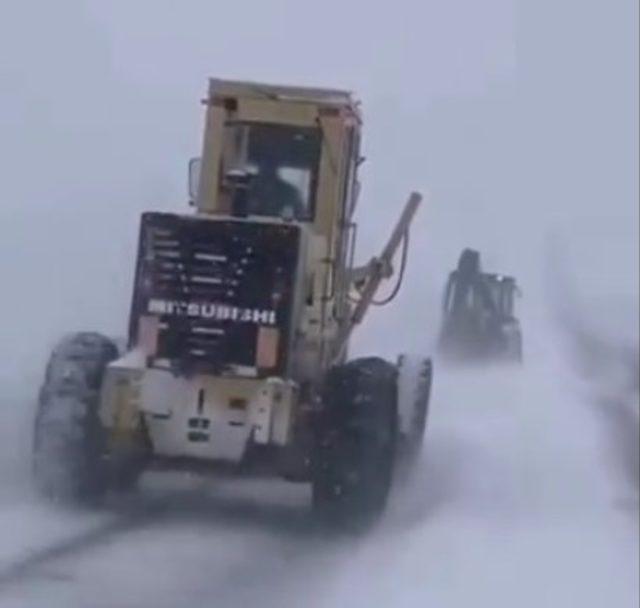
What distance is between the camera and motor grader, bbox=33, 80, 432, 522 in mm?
15000

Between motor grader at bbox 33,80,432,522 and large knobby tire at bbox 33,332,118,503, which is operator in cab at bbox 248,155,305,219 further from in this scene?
large knobby tire at bbox 33,332,118,503

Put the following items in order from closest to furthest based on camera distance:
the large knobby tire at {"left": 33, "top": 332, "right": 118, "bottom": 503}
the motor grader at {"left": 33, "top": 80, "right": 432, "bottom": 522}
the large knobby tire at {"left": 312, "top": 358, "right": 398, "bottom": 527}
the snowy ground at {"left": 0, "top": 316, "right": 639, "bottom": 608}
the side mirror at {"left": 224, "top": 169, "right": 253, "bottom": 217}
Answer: the snowy ground at {"left": 0, "top": 316, "right": 639, "bottom": 608}
the motor grader at {"left": 33, "top": 80, "right": 432, "bottom": 522}
the large knobby tire at {"left": 312, "top": 358, "right": 398, "bottom": 527}
the large knobby tire at {"left": 33, "top": 332, "right": 118, "bottom": 503}
the side mirror at {"left": 224, "top": 169, "right": 253, "bottom": 217}

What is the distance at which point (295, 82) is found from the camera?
111 ft

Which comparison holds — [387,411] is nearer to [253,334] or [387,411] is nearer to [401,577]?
[253,334]

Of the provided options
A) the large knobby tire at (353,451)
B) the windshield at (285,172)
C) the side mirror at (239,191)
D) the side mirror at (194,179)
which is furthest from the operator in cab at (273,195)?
the large knobby tire at (353,451)

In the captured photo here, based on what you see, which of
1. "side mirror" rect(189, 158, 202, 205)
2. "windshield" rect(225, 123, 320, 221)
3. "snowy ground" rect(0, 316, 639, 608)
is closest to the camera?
"snowy ground" rect(0, 316, 639, 608)

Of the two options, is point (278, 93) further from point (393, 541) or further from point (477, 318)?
point (477, 318)

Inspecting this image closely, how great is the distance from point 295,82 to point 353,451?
18966mm

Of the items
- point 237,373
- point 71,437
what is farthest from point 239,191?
point 71,437

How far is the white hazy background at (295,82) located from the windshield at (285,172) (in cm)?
230

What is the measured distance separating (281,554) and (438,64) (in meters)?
28.0

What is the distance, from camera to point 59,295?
2717 cm

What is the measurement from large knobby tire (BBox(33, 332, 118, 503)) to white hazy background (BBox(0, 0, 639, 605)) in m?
0.74

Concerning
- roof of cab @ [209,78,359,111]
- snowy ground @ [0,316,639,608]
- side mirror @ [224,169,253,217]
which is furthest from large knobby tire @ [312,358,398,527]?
roof of cab @ [209,78,359,111]
